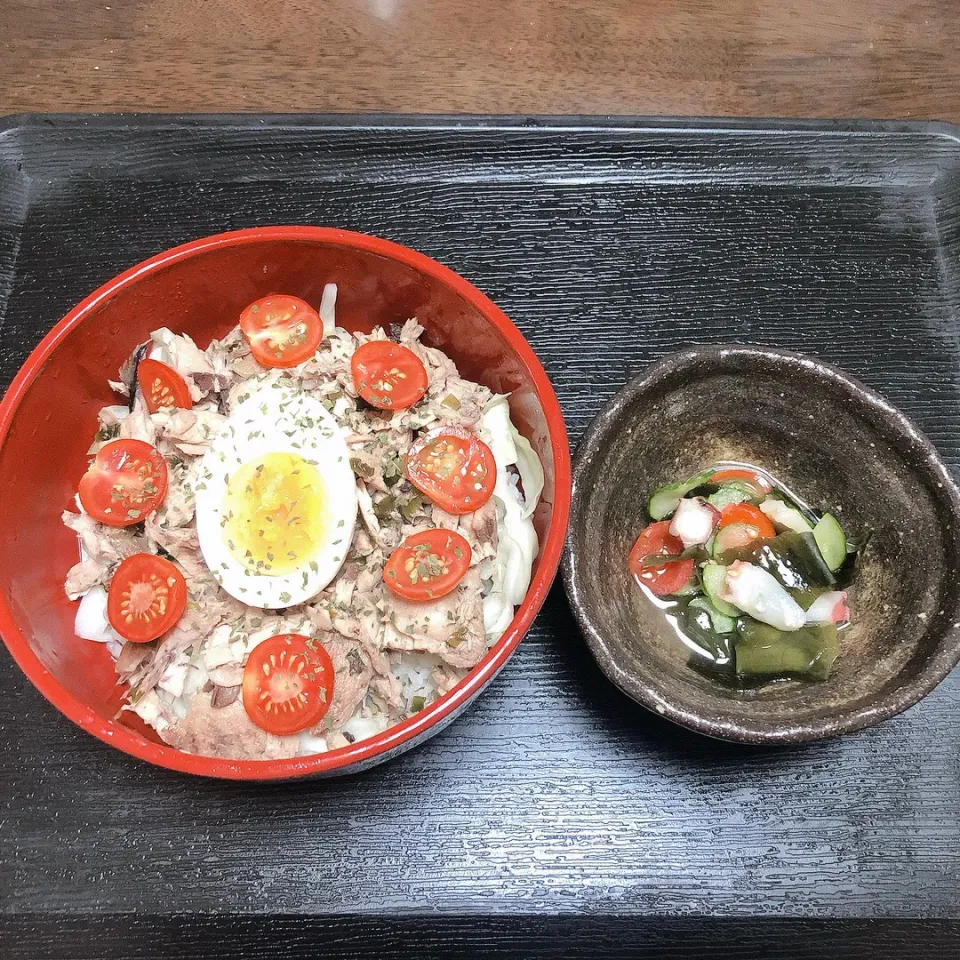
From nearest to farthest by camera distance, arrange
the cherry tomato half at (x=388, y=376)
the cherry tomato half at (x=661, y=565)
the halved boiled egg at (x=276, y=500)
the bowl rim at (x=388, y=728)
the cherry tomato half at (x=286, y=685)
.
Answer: the bowl rim at (x=388, y=728) < the cherry tomato half at (x=286, y=685) < the halved boiled egg at (x=276, y=500) < the cherry tomato half at (x=388, y=376) < the cherry tomato half at (x=661, y=565)

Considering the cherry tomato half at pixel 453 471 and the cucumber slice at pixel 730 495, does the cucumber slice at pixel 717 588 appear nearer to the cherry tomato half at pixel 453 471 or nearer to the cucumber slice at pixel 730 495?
the cucumber slice at pixel 730 495

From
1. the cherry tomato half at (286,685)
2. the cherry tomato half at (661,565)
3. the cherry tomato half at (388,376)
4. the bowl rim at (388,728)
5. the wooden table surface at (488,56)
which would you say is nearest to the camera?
the bowl rim at (388,728)

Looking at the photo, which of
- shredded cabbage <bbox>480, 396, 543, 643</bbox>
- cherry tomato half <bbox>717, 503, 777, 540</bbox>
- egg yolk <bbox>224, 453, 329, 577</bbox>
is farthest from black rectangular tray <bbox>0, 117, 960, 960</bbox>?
egg yolk <bbox>224, 453, 329, 577</bbox>

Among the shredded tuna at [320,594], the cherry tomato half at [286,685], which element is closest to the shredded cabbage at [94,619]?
the shredded tuna at [320,594]

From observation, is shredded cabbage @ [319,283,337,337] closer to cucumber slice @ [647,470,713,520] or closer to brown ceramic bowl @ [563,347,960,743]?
brown ceramic bowl @ [563,347,960,743]

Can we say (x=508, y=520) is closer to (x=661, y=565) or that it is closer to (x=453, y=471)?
(x=453, y=471)

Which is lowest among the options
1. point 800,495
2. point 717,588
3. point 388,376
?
point 717,588

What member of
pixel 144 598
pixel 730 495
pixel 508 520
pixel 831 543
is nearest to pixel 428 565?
pixel 508 520
